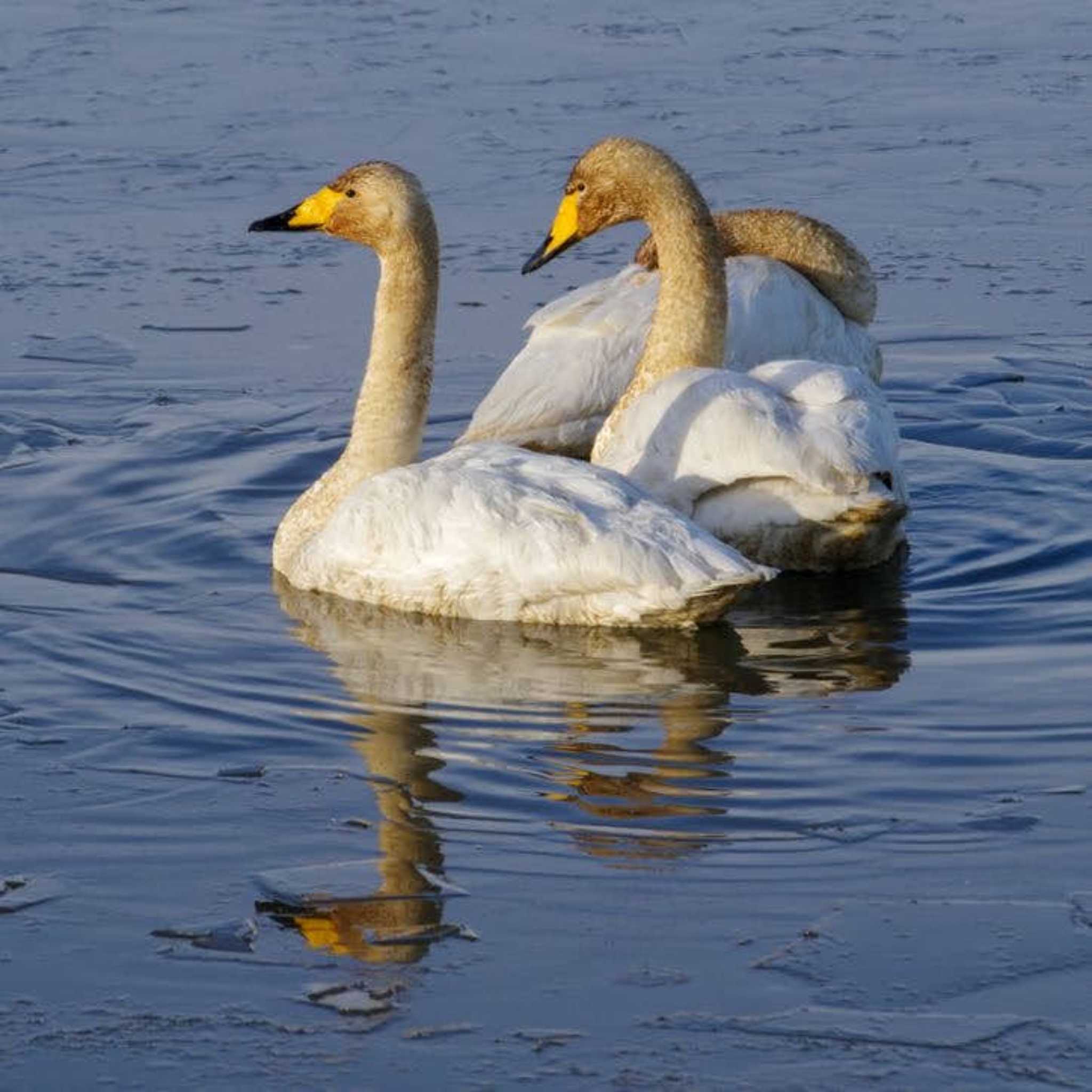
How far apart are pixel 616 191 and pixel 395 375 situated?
1197 millimetres

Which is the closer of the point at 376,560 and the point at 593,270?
the point at 376,560

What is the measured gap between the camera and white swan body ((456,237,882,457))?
364 inches

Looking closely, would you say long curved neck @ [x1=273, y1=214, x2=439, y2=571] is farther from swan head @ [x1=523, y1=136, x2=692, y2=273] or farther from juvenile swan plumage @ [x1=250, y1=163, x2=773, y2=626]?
swan head @ [x1=523, y1=136, x2=692, y2=273]

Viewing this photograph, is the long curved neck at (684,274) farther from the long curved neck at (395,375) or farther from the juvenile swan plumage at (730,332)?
the long curved neck at (395,375)

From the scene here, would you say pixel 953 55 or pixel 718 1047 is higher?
pixel 953 55

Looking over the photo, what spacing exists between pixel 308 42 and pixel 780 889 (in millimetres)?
10604

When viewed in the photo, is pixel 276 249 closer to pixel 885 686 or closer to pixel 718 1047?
pixel 885 686

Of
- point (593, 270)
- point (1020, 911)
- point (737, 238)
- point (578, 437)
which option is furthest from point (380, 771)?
point (593, 270)

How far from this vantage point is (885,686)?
6.64 metres

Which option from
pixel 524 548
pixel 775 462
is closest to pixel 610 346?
pixel 775 462

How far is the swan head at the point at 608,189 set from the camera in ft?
28.6

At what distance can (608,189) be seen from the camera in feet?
28.9

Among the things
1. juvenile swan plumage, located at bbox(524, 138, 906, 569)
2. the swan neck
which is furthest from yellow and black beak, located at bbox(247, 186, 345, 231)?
juvenile swan plumage, located at bbox(524, 138, 906, 569)

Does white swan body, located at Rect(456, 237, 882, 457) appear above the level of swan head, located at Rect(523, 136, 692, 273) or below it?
below
